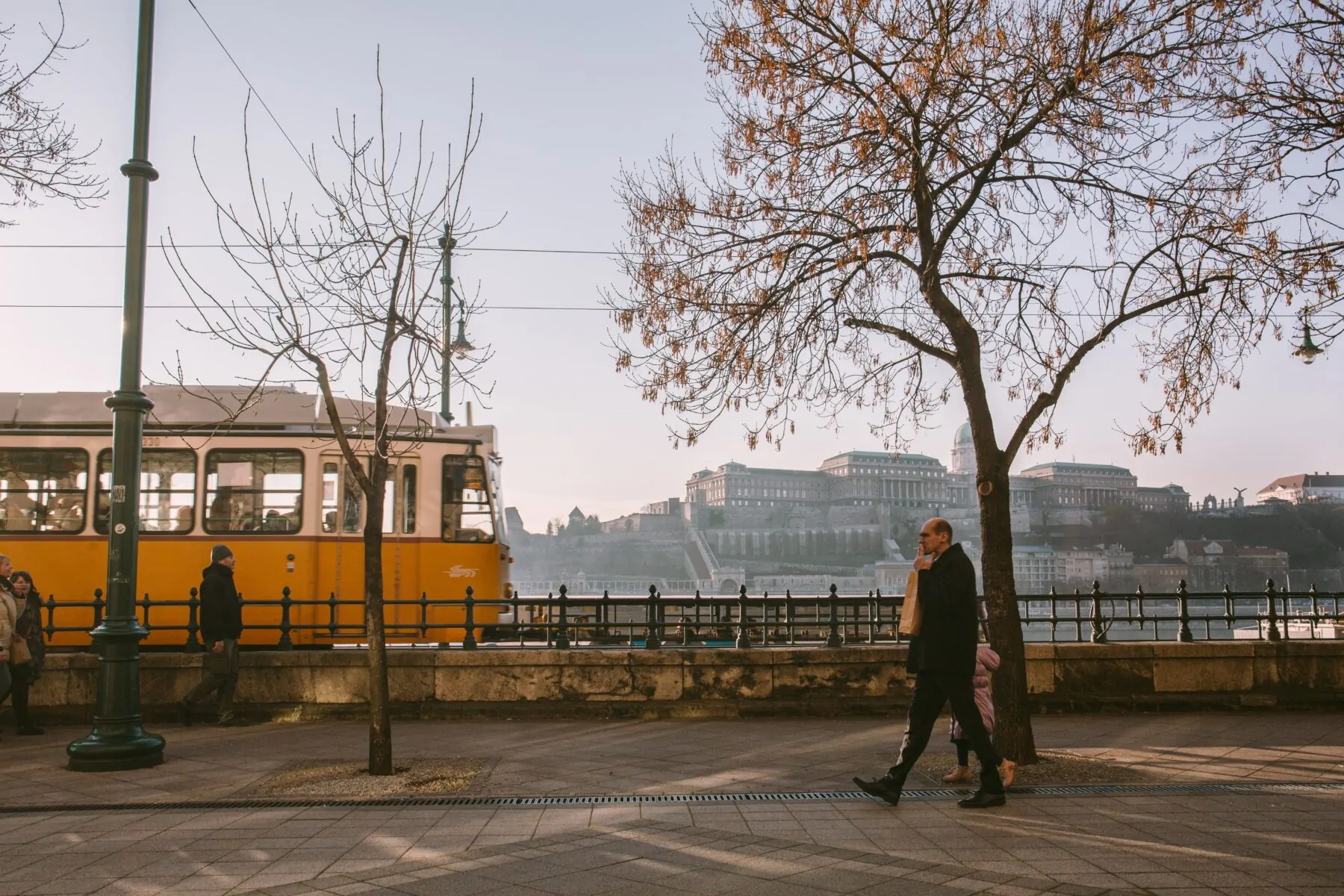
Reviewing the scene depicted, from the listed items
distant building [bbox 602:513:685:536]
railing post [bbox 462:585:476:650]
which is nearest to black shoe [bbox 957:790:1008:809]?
railing post [bbox 462:585:476:650]

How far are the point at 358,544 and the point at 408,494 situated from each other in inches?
39.2

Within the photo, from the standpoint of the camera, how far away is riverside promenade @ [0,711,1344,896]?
4.94 metres

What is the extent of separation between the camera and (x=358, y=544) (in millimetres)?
14570

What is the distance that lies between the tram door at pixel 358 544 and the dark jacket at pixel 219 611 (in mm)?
3829

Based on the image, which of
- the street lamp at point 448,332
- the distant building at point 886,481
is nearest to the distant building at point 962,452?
the distant building at point 886,481

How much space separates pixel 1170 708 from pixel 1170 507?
100121mm

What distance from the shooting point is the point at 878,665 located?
11164 mm

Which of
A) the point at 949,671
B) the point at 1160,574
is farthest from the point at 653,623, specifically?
the point at 1160,574

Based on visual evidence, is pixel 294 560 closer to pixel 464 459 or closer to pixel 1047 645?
pixel 464 459

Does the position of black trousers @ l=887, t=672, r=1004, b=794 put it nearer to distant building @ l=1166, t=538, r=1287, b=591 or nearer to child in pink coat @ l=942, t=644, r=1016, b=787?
child in pink coat @ l=942, t=644, r=1016, b=787

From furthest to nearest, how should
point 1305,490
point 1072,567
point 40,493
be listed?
point 1072,567 → point 1305,490 → point 40,493

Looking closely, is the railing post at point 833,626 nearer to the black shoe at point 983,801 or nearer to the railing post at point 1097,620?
the railing post at point 1097,620

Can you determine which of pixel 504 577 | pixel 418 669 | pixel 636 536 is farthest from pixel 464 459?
pixel 636 536

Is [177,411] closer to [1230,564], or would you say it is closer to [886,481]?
[1230,564]
